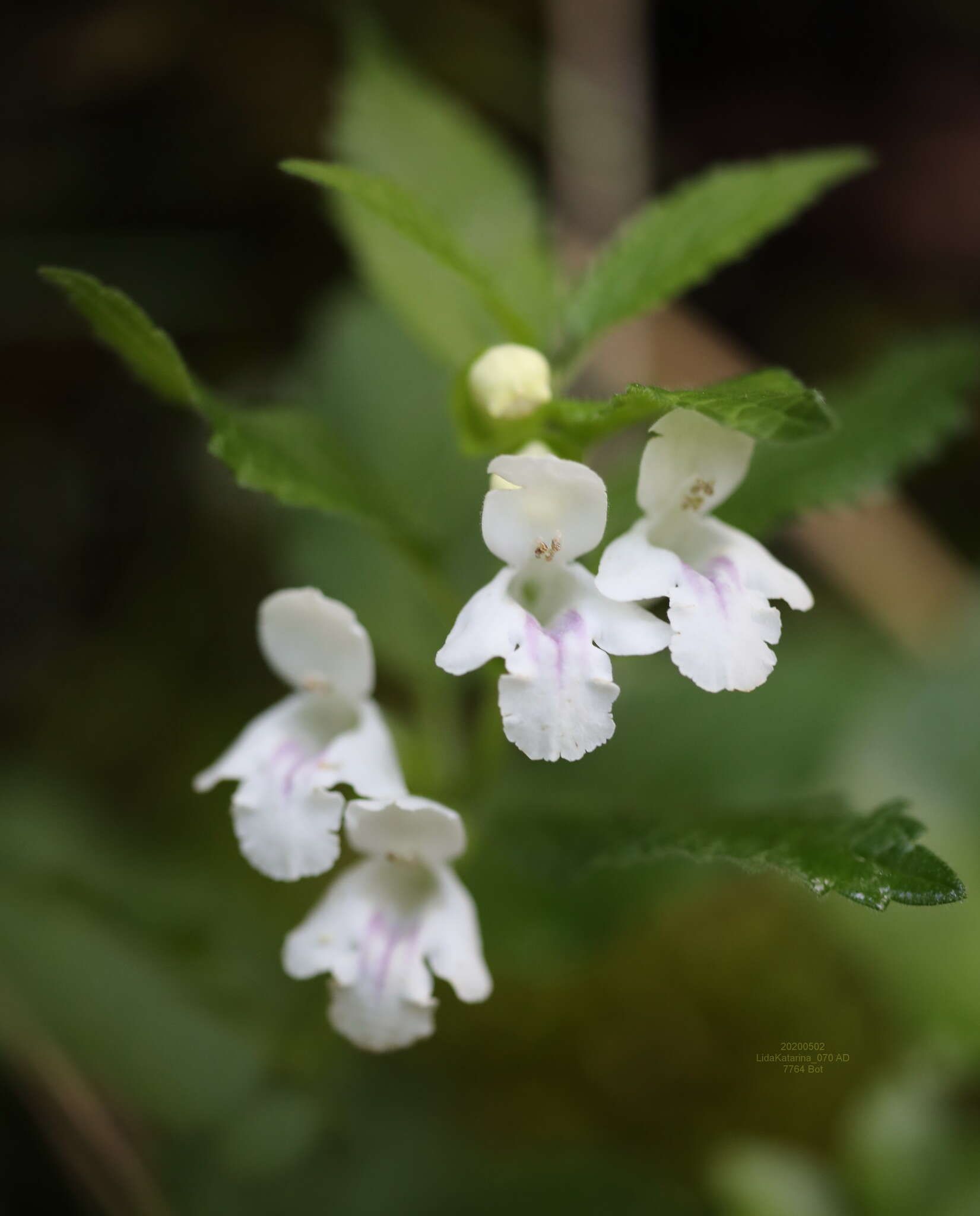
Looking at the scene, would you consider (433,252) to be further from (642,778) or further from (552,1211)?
(552,1211)

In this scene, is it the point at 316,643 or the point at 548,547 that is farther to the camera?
the point at 316,643

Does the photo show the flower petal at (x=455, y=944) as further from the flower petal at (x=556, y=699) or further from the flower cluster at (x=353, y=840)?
the flower petal at (x=556, y=699)

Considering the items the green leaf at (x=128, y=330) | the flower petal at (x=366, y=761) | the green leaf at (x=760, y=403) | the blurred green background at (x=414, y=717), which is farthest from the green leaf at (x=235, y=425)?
the blurred green background at (x=414, y=717)

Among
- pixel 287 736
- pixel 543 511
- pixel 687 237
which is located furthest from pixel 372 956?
pixel 687 237

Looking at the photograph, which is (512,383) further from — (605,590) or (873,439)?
(873,439)

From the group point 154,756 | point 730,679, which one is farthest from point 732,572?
point 154,756

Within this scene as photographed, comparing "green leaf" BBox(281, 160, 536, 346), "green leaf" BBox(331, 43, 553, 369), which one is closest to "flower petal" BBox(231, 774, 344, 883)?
"green leaf" BBox(281, 160, 536, 346)
